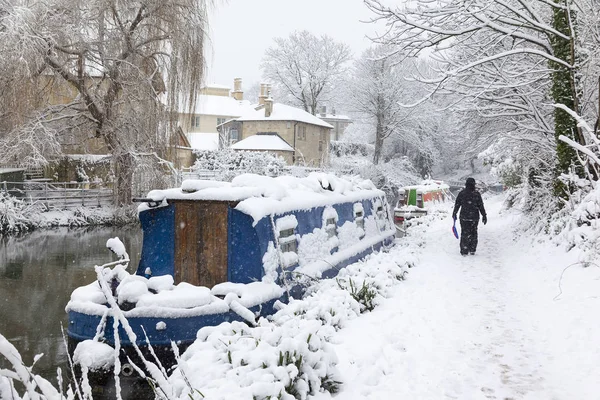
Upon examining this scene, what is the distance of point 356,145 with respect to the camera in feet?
155

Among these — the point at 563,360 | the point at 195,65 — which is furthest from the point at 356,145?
the point at 563,360

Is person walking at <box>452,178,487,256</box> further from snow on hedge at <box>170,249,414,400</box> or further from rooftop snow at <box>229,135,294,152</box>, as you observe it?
rooftop snow at <box>229,135,294,152</box>

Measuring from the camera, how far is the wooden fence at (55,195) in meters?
20.7

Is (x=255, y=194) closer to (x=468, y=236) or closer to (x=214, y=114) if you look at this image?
(x=468, y=236)

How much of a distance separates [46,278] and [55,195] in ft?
36.8

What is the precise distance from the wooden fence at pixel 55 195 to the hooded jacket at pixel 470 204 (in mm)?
14843

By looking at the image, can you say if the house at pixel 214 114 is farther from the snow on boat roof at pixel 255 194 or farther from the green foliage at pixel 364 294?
the green foliage at pixel 364 294

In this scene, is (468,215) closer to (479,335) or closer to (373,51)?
(479,335)

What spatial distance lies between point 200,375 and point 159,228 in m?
3.52

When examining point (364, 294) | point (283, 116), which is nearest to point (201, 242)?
point (364, 294)

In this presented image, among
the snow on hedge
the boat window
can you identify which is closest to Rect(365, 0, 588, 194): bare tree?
the boat window

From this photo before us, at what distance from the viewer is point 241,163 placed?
30.8 metres

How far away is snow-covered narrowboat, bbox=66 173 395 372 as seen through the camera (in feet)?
18.1

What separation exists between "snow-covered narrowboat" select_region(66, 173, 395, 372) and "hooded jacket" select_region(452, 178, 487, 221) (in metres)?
3.35
